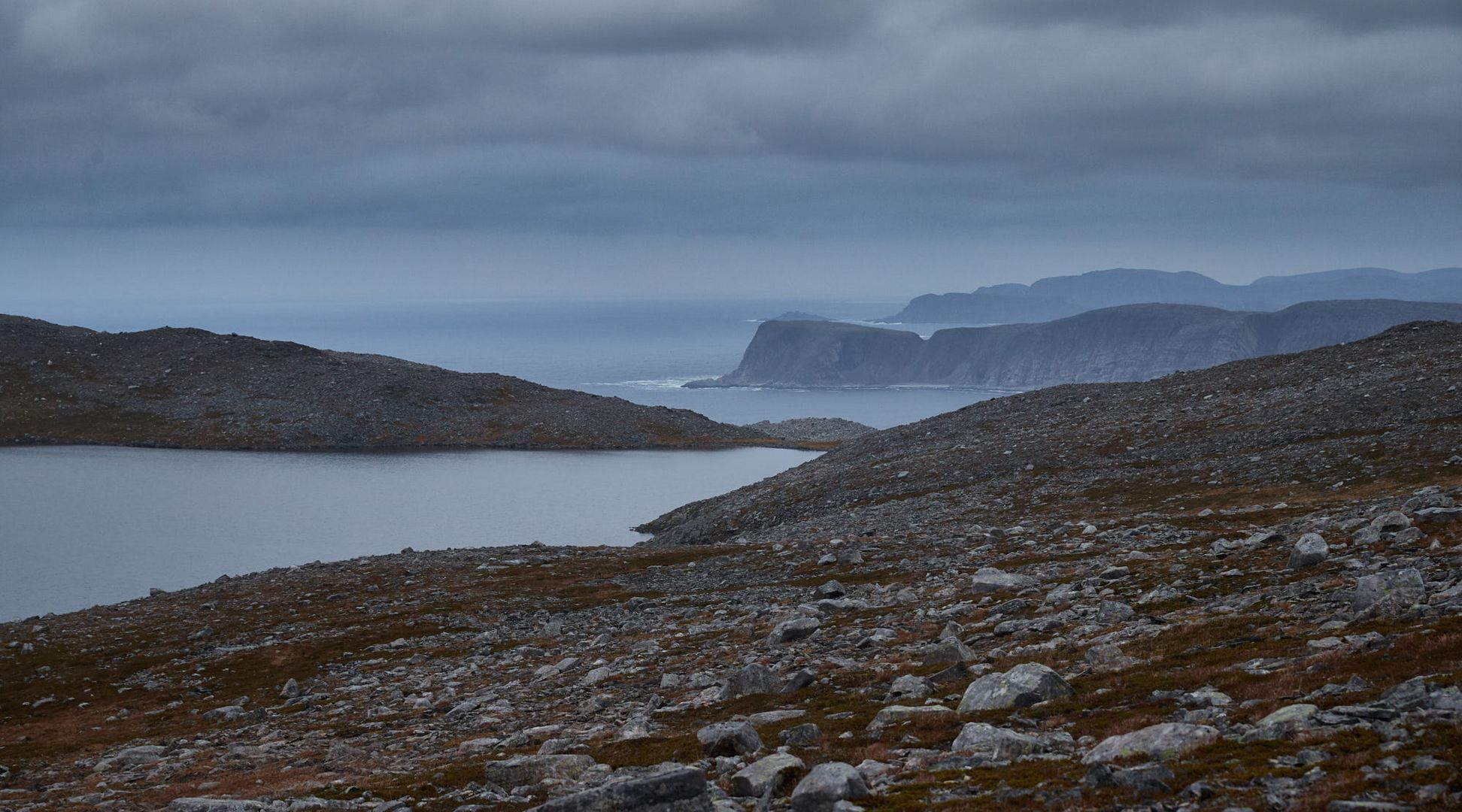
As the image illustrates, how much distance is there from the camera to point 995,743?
16219 mm

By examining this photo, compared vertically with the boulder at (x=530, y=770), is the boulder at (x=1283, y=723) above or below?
above

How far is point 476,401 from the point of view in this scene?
537ft

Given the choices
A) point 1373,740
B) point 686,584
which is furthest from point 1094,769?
point 686,584

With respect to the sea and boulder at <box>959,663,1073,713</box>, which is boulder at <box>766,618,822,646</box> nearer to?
boulder at <box>959,663,1073,713</box>

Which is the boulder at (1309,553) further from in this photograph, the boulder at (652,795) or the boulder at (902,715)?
the boulder at (652,795)

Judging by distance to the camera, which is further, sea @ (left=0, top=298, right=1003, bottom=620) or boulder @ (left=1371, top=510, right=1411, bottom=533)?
sea @ (left=0, top=298, right=1003, bottom=620)

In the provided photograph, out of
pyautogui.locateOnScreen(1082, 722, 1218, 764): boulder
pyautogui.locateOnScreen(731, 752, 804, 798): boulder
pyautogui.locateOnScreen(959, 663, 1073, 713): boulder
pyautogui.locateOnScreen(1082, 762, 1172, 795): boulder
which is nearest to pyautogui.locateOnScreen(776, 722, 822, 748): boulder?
pyautogui.locateOnScreen(731, 752, 804, 798): boulder

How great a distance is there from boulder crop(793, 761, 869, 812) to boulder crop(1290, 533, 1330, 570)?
58.4 feet

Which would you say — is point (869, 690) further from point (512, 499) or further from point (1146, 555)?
point (512, 499)

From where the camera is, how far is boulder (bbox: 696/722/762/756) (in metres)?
18.6

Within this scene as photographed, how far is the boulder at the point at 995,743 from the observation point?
16.0 m

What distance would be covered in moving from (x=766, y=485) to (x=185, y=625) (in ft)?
156

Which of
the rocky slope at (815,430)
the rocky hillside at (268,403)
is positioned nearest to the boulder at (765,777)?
the rocky hillside at (268,403)

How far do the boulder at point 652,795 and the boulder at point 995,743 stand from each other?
478cm
